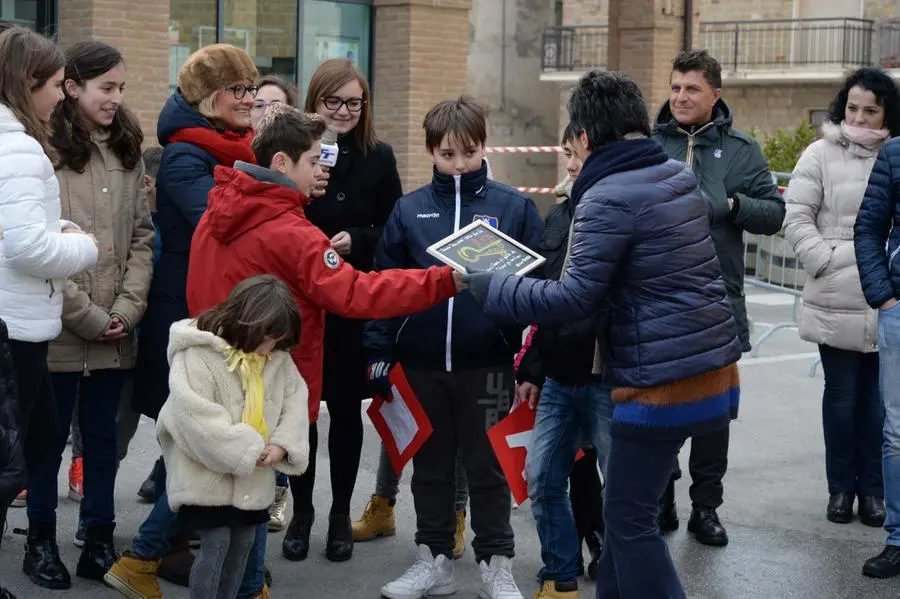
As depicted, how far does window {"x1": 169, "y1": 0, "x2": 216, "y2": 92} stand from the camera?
1530 cm

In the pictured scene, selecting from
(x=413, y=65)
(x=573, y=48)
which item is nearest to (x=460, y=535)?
(x=413, y=65)

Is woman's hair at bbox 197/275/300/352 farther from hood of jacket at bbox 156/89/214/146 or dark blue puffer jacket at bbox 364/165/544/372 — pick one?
hood of jacket at bbox 156/89/214/146

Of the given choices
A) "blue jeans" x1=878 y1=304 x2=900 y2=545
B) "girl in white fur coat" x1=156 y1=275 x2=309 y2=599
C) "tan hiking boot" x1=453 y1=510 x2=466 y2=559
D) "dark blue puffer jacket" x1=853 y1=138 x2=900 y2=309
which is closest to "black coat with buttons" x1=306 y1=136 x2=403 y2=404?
"tan hiking boot" x1=453 y1=510 x2=466 y2=559

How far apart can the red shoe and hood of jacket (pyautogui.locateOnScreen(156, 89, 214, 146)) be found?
186 centimetres

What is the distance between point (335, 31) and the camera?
53.9ft

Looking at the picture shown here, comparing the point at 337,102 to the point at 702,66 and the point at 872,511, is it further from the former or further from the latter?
the point at 872,511

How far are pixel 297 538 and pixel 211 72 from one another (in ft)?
6.57

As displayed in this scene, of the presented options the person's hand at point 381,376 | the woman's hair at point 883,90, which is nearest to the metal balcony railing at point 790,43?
the woman's hair at point 883,90

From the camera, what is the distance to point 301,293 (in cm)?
519

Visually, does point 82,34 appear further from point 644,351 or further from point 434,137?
point 644,351

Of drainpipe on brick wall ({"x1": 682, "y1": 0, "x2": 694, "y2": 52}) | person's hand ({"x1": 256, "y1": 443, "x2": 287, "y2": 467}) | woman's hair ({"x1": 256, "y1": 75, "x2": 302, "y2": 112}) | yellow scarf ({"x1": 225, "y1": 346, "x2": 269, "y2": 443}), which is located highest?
drainpipe on brick wall ({"x1": 682, "y1": 0, "x2": 694, "y2": 52})

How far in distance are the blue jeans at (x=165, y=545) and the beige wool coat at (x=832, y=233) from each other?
3184mm

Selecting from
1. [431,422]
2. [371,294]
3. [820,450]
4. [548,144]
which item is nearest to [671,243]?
[371,294]

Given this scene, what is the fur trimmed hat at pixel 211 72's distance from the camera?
5871 millimetres
